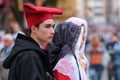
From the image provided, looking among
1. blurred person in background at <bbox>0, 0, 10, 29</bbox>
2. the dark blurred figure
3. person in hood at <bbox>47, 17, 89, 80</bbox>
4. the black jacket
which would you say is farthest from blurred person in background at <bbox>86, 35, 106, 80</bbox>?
the black jacket

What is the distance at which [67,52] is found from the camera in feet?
14.7

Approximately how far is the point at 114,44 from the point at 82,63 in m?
8.99

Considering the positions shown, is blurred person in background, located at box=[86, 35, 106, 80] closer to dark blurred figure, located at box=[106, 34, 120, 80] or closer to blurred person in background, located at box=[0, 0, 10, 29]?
dark blurred figure, located at box=[106, 34, 120, 80]

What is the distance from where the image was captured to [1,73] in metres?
5.77

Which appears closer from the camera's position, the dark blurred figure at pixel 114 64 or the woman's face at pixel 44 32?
the woman's face at pixel 44 32

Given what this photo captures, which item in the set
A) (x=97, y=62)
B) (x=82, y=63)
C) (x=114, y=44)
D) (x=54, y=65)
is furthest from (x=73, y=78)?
(x=114, y=44)

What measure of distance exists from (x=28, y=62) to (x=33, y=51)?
12 centimetres

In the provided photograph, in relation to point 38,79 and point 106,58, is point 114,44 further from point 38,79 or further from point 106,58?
point 38,79

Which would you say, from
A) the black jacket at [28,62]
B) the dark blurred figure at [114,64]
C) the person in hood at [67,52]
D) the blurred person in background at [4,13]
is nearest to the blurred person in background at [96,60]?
the dark blurred figure at [114,64]

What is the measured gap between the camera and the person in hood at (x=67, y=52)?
175 inches

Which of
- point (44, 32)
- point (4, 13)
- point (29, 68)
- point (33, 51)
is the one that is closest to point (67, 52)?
point (44, 32)

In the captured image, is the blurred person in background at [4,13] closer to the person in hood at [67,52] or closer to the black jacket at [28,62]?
the person in hood at [67,52]

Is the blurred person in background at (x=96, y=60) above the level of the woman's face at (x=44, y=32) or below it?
below

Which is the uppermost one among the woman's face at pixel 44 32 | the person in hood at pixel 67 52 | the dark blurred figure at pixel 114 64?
the woman's face at pixel 44 32
